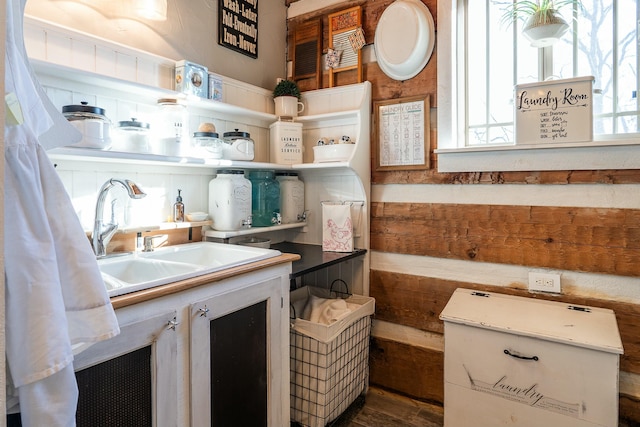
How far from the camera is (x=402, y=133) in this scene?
2.27 meters

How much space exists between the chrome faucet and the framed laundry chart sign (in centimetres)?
136

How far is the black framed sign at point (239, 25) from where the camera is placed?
227cm

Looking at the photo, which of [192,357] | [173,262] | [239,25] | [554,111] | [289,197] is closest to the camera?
[192,357]

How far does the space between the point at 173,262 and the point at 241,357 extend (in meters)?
0.49

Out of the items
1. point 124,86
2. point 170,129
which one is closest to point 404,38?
point 170,129

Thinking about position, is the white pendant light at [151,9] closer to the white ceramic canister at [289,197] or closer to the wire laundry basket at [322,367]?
the white ceramic canister at [289,197]

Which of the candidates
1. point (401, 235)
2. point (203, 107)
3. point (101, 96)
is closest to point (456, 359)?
point (401, 235)

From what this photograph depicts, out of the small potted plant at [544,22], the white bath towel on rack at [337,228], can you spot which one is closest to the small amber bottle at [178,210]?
the white bath towel on rack at [337,228]

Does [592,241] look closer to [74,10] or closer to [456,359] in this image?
[456,359]

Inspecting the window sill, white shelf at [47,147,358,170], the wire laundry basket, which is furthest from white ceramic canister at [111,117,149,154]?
the window sill

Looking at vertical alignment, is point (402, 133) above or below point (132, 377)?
above

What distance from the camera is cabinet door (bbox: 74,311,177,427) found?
1.09 metres

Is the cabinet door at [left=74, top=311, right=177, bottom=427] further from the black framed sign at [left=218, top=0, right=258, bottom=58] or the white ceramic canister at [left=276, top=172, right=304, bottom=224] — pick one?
the black framed sign at [left=218, top=0, right=258, bottom=58]

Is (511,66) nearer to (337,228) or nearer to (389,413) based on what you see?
(337,228)
